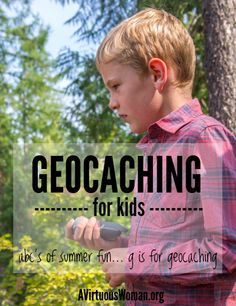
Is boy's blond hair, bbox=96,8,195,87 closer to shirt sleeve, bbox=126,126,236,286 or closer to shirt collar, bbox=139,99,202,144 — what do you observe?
shirt collar, bbox=139,99,202,144

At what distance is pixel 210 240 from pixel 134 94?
0.40 meters

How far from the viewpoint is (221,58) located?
3732mm

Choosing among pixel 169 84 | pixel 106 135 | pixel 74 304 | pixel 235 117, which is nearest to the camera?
pixel 169 84

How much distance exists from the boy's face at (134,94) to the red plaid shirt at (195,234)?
10 centimetres

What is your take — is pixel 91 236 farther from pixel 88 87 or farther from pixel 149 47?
pixel 88 87

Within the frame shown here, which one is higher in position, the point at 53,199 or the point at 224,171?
the point at 224,171

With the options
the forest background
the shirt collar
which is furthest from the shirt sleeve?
the forest background

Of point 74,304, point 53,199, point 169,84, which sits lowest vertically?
point 74,304

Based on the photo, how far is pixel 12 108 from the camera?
48.9ft

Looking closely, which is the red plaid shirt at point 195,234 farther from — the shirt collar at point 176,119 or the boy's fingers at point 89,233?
the boy's fingers at point 89,233

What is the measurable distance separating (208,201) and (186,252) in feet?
0.38

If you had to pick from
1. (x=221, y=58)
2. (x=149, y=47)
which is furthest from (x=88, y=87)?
(x=149, y=47)

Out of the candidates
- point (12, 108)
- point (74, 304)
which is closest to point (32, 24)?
point (12, 108)

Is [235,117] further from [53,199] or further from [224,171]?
[224,171]
